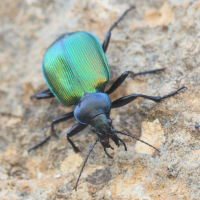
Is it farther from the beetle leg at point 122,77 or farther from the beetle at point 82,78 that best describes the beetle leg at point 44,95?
the beetle leg at point 122,77

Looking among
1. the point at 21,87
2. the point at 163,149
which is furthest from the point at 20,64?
the point at 163,149

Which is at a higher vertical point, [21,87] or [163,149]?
[21,87]

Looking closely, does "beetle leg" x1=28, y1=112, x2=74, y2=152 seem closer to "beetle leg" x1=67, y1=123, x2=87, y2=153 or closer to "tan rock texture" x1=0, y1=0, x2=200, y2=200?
"tan rock texture" x1=0, y1=0, x2=200, y2=200

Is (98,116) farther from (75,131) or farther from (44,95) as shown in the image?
(44,95)

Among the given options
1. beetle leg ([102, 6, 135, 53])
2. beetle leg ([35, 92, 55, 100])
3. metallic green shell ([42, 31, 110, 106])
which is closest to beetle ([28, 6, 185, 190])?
metallic green shell ([42, 31, 110, 106])

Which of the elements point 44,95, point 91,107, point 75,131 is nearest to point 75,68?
point 91,107

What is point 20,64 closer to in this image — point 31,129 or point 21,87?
point 21,87
